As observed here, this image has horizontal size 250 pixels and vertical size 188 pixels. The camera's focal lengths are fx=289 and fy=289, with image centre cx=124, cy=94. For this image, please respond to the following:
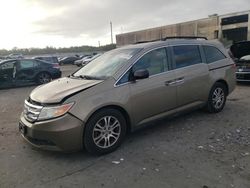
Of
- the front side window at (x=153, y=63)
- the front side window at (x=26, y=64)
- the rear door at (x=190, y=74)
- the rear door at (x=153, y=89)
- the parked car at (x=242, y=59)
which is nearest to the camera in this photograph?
the rear door at (x=153, y=89)

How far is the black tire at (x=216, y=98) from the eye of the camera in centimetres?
642

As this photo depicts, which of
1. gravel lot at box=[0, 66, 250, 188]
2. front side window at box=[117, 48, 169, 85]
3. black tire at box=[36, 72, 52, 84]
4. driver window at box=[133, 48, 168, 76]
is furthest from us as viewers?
black tire at box=[36, 72, 52, 84]

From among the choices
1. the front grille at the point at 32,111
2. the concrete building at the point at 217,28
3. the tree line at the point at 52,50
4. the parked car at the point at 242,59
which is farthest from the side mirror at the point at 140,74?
the tree line at the point at 52,50

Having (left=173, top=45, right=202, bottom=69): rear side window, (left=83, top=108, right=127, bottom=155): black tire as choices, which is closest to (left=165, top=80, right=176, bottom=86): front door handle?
(left=173, top=45, right=202, bottom=69): rear side window

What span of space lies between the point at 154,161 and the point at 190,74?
2.24 meters

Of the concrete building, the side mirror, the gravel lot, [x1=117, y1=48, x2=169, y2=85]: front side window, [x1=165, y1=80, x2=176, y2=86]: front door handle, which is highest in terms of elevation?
the concrete building

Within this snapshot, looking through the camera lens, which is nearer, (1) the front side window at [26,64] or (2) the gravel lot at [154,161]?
(2) the gravel lot at [154,161]

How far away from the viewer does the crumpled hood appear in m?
4.41

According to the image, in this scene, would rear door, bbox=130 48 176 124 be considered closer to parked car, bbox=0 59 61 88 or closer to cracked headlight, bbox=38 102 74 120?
Result: cracked headlight, bbox=38 102 74 120

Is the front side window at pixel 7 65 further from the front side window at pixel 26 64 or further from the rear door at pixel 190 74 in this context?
the rear door at pixel 190 74

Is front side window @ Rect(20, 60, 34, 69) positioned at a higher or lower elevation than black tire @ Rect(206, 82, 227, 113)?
higher

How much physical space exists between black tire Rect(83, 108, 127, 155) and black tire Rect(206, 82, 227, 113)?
2523 millimetres

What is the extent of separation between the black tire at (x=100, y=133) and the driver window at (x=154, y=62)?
934mm

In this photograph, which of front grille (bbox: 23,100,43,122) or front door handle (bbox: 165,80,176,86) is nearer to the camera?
front grille (bbox: 23,100,43,122)
